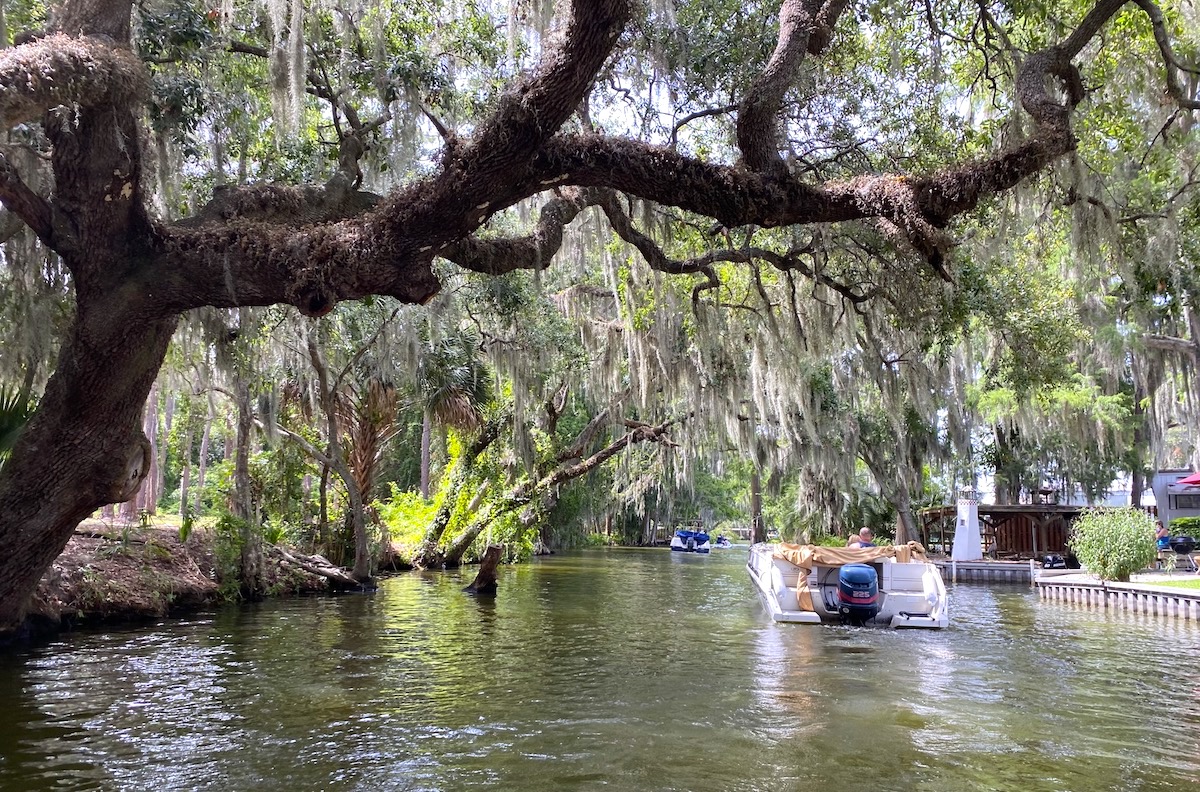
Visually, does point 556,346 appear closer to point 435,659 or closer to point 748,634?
point 748,634

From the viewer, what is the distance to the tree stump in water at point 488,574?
1634 centimetres

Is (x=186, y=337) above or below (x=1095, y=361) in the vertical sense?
below

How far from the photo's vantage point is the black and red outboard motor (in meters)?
12.6

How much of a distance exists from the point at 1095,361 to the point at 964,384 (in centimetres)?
A: 506

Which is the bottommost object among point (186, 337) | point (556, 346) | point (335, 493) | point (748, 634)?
point (748, 634)

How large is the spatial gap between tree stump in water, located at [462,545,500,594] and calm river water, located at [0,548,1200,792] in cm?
348

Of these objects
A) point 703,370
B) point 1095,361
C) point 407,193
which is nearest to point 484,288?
point 703,370

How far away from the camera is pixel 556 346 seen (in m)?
19.3

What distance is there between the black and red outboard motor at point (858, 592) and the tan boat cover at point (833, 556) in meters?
0.31

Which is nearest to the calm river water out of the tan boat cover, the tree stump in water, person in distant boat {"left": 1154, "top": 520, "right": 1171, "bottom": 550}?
the tan boat cover

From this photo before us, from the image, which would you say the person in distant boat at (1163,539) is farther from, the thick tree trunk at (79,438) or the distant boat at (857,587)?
the thick tree trunk at (79,438)

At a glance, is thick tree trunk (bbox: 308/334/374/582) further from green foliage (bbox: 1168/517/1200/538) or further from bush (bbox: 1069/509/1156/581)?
green foliage (bbox: 1168/517/1200/538)

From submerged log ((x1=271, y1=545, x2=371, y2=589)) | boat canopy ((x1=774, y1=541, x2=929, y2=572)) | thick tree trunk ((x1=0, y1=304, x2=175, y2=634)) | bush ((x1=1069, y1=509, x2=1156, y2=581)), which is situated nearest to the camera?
thick tree trunk ((x1=0, y1=304, x2=175, y2=634))

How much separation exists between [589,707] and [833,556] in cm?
724
